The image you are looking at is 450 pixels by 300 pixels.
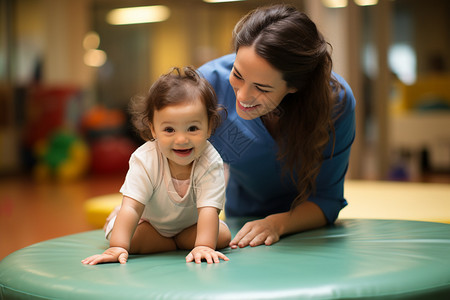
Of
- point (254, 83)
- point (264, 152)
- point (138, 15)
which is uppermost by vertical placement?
point (138, 15)

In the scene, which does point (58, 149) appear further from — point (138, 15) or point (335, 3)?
point (138, 15)

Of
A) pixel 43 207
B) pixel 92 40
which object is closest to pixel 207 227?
pixel 43 207

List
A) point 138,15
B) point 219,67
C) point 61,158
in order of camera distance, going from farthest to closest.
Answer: point 138,15, point 61,158, point 219,67

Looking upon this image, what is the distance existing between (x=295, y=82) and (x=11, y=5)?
640 cm

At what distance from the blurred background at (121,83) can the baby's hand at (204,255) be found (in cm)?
91

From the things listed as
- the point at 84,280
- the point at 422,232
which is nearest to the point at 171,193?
the point at 84,280

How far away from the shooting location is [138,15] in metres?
9.41

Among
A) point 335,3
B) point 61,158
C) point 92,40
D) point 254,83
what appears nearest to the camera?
point 254,83

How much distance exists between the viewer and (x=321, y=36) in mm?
1495

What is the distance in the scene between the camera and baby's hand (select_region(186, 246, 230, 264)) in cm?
125

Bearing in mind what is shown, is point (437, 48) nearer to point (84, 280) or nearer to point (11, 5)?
point (11, 5)

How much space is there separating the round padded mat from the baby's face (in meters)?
0.26

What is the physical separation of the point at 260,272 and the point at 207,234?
177 mm

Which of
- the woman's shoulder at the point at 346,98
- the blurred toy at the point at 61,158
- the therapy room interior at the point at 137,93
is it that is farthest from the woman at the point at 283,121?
the blurred toy at the point at 61,158
